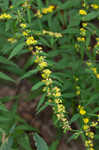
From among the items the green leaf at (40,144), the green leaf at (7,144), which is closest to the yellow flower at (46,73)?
the green leaf at (40,144)

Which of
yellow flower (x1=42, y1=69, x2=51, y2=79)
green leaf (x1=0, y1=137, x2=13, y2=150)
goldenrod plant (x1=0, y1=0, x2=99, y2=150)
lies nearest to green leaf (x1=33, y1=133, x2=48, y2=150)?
goldenrod plant (x1=0, y1=0, x2=99, y2=150)

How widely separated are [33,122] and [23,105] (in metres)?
0.41

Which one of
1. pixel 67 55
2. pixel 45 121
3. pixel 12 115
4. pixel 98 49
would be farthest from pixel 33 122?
pixel 98 49

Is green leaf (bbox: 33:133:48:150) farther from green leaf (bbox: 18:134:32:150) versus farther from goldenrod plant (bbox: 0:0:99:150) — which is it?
green leaf (bbox: 18:134:32:150)

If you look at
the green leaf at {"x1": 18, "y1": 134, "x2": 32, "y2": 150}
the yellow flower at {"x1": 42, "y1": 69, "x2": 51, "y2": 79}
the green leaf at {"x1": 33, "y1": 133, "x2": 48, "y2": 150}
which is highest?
the yellow flower at {"x1": 42, "y1": 69, "x2": 51, "y2": 79}

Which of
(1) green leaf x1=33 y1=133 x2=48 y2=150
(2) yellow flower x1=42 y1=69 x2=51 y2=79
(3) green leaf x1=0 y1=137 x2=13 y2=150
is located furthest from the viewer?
(3) green leaf x1=0 y1=137 x2=13 y2=150

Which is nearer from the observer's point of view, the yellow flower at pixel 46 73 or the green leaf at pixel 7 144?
the yellow flower at pixel 46 73

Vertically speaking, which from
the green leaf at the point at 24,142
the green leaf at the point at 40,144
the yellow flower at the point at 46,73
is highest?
the yellow flower at the point at 46,73

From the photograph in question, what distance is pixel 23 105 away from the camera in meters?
4.54

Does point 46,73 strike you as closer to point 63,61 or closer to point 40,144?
point 40,144

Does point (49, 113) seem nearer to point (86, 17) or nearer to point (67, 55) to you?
point (67, 55)

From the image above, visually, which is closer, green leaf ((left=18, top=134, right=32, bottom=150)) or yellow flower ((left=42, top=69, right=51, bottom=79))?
yellow flower ((left=42, top=69, right=51, bottom=79))

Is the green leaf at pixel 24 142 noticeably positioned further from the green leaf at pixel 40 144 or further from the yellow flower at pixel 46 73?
the yellow flower at pixel 46 73

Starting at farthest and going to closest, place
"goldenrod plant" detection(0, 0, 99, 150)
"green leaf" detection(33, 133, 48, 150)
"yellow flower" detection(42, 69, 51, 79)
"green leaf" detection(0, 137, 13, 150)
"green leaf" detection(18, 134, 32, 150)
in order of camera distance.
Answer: "green leaf" detection(18, 134, 32, 150) < "green leaf" detection(0, 137, 13, 150) < "green leaf" detection(33, 133, 48, 150) < "goldenrod plant" detection(0, 0, 99, 150) < "yellow flower" detection(42, 69, 51, 79)
